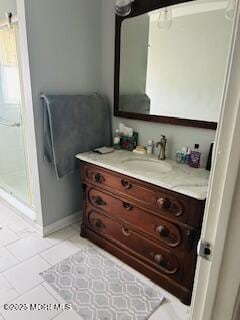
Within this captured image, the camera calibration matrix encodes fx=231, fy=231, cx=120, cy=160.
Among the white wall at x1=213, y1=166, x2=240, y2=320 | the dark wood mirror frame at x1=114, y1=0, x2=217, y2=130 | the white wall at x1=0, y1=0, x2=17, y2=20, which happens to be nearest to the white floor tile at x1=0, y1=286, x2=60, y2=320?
the white wall at x1=213, y1=166, x2=240, y2=320

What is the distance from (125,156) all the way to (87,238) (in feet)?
2.79

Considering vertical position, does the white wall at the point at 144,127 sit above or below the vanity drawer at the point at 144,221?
above

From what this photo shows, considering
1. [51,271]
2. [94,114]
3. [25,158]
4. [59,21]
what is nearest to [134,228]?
[51,271]

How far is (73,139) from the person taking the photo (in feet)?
6.60

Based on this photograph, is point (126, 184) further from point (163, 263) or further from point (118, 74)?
point (118, 74)

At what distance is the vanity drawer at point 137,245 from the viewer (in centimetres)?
153

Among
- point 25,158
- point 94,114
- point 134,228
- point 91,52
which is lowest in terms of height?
point 134,228

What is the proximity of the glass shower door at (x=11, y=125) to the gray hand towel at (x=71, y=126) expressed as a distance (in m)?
0.47

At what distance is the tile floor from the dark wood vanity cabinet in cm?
14

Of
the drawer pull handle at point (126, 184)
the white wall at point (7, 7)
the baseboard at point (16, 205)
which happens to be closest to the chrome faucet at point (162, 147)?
the drawer pull handle at point (126, 184)

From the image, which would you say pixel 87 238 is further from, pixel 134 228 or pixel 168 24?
pixel 168 24

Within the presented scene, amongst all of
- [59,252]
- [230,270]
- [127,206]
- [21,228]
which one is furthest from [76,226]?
[230,270]

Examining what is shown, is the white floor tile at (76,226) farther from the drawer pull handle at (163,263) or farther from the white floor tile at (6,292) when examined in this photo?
the drawer pull handle at (163,263)

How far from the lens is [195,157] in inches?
65.9
